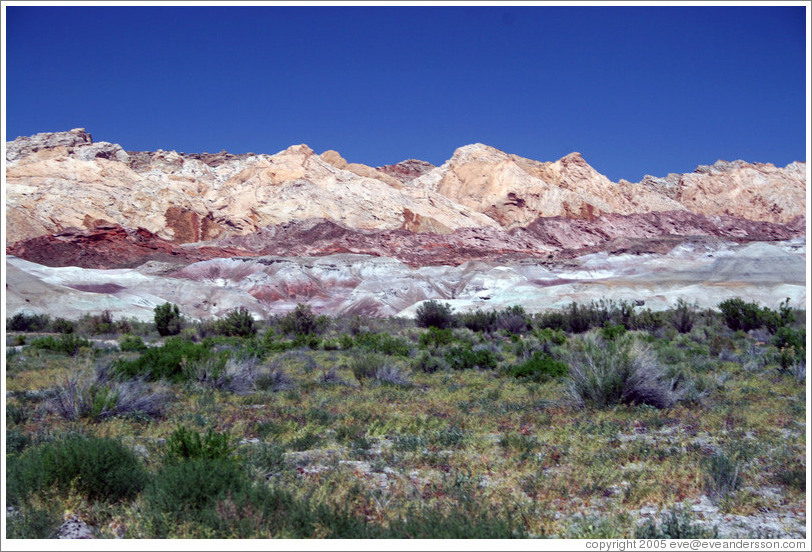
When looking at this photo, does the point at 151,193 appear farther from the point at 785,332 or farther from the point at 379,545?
the point at 379,545

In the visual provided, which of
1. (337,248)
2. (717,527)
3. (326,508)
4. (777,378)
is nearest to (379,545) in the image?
(326,508)

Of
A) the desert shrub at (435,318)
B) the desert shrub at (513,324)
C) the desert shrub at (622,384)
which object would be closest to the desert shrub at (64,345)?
the desert shrub at (622,384)

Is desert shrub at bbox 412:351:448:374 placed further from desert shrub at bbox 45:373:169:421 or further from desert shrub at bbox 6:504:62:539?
desert shrub at bbox 6:504:62:539

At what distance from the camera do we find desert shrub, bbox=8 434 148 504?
213 inches

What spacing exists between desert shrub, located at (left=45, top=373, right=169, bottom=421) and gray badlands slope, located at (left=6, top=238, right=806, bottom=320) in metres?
34.1

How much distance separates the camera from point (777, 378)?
43.8ft

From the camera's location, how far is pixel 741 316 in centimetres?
2825

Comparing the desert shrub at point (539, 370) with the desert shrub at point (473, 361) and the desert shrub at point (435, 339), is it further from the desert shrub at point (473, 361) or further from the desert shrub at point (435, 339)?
the desert shrub at point (435, 339)

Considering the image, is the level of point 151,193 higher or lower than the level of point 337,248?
higher

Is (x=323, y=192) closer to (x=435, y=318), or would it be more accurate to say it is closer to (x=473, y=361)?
(x=435, y=318)

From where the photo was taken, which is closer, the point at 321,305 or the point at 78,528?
the point at 78,528

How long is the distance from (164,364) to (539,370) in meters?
7.91

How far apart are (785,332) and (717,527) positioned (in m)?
17.0

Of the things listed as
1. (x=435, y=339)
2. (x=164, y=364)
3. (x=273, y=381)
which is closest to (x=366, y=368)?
(x=273, y=381)
